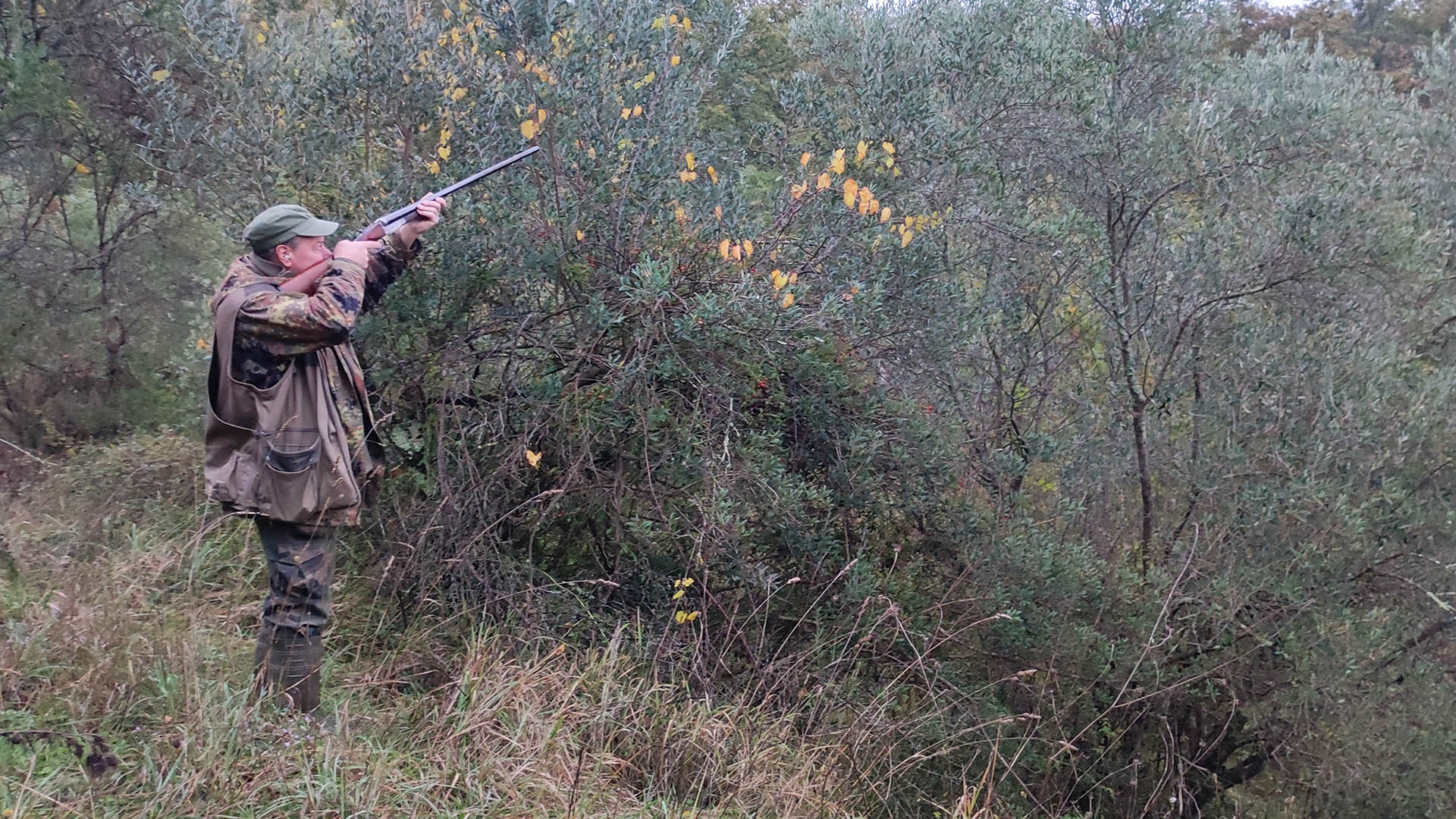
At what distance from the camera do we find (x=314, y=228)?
11.9ft

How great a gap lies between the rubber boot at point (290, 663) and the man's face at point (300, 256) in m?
1.19

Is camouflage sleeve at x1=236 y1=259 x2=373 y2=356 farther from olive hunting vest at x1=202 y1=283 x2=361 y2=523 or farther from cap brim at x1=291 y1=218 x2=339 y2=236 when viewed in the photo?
cap brim at x1=291 y1=218 x2=339 y2=236

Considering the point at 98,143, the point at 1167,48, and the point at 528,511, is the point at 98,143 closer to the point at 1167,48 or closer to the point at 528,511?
the point at 528,511

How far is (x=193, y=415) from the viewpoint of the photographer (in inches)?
244

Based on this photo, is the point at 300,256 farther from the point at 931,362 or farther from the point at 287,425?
the point at 931,362

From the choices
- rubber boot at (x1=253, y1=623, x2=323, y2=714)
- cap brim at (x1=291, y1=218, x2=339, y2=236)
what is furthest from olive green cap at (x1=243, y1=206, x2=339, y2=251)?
rubber boot at (x1=253, y1=623, x2=323, y2=714)

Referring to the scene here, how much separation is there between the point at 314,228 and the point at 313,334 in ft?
1.45

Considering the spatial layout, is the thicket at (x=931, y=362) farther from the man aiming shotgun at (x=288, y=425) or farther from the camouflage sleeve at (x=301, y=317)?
the camouflage sleeve at (x=301, y=317)

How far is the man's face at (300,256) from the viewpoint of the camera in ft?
11.8

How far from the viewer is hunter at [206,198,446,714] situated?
11.2 feet

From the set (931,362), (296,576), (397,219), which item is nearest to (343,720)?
(296,576)

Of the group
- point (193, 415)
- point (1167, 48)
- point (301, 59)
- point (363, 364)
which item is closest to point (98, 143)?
point (193, 415)

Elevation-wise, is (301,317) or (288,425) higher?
(301,317)

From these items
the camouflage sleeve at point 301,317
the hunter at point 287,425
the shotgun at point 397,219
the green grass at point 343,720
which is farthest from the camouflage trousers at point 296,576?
the shotgun at point 397,219
